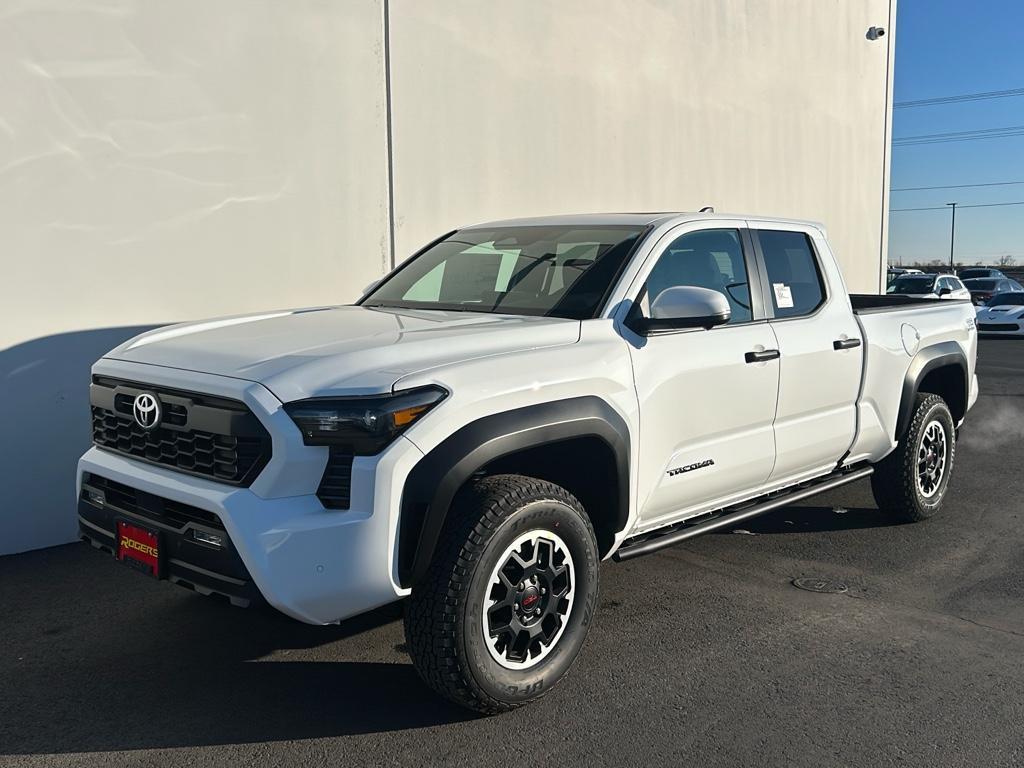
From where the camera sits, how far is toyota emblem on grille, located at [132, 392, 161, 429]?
11.7 ft

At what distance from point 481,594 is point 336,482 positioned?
2.17 feet

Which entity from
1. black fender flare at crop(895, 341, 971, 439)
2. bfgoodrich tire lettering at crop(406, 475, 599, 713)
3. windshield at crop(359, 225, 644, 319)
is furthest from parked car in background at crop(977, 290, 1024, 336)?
bfgoodrich tire lettering at crop(406, 475, 599, 713)

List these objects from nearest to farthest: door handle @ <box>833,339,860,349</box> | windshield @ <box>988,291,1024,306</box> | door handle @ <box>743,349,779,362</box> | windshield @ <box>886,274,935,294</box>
Answer: door handle @ <box>743,349,779,362</box> < door handle @ <box>833,339,860,349</box> < windshield @ <box>886,274,935,294</box> < windshield @ <box>988,291,1024,306</box>

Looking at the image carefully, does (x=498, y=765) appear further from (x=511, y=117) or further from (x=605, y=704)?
(x=511, y=117)

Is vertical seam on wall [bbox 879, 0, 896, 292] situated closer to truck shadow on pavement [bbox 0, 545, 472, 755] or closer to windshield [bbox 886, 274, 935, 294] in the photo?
windshield [bbox 886, 274, 935, 294]

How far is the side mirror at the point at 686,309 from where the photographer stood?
3969 millimetres

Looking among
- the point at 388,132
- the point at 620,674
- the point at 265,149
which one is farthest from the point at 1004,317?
the point at 620,674

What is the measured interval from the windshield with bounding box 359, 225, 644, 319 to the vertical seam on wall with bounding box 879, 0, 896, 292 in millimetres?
11434

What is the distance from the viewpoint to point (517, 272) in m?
4.64

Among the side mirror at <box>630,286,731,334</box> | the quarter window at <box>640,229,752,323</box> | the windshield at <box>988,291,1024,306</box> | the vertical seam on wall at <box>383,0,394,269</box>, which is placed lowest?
the windshield at <box>988,291,1024,306</box>

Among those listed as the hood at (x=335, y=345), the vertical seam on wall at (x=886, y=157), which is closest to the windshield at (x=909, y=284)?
the vertical seam on wall at (x=886, y=157)

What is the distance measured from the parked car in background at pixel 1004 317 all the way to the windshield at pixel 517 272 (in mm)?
20587

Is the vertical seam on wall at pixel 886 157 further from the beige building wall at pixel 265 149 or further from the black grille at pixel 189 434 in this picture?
the black grille at pixel 189 434

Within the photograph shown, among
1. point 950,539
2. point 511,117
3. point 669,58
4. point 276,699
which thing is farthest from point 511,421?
point 669,58
